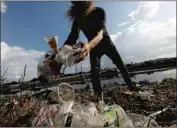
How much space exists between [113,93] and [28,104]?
68cm

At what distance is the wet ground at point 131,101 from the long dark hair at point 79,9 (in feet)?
1.96

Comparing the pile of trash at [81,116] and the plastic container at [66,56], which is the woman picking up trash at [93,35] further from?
the pile of trash at [81,116]

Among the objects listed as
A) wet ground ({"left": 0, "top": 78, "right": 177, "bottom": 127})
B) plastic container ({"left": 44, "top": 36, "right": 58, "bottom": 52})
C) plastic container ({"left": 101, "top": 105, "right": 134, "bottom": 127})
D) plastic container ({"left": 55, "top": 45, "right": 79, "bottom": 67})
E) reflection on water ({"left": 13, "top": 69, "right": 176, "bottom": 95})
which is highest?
plastic container ({"left": 44, "top": 36, "right": 58, "bottom": 52})

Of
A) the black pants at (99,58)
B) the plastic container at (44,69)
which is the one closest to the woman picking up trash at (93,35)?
the black pants at (99,58)

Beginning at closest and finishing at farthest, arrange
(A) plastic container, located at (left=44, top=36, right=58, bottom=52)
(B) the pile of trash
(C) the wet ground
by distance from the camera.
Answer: (B) the pile of trash, (C) the wet ground, (A) plastic container, located at (left=44, top=36, right=58, bottom=52)

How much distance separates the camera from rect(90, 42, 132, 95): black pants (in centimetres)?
325

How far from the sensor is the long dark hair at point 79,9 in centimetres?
325

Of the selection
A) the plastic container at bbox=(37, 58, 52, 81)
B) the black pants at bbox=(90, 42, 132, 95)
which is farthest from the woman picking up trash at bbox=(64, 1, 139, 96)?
the plastic container at bbox=(37, 58, 52, 81)

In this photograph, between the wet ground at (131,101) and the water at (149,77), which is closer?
the wet ground at (131,101)

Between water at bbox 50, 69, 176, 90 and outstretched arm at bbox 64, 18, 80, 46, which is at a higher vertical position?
outstretched arm at bbox 64, 18, 80, 46

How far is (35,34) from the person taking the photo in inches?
128

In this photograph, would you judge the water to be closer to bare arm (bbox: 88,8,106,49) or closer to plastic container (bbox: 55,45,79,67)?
plastic container (bbox: 55,45,79,67)

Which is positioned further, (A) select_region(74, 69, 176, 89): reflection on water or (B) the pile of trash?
(A) select_region(74, 69, 176, 89): reflection on water

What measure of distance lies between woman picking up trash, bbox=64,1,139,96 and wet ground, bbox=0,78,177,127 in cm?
9
